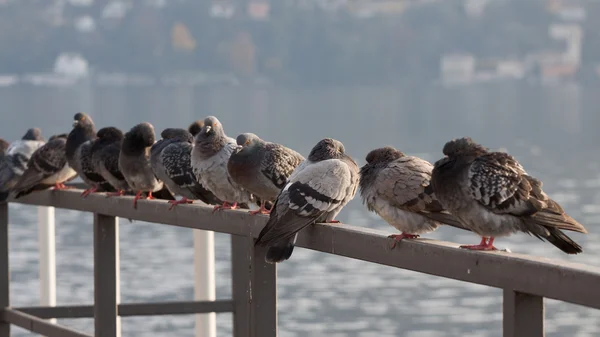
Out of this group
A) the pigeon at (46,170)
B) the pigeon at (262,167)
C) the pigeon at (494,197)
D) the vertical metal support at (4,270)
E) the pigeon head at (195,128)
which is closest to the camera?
the pigeon at (494,197)

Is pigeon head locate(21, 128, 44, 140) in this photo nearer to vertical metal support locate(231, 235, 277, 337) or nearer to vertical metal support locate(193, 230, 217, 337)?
vertical metal support locate(193, 230, 217, 337)

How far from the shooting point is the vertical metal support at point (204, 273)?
31.8 ft

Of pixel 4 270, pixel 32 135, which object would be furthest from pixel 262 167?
pixel 32 135

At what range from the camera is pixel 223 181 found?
8953mm

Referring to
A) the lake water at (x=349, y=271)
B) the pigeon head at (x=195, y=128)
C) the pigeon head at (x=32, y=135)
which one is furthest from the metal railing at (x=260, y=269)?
the lake water at (x=349, y=271)

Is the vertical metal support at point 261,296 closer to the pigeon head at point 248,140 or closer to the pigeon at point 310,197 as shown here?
the pigeon at point 310,197

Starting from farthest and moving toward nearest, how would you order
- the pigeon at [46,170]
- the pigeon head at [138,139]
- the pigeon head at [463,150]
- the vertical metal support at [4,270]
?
1. the pigeon at [46,170]
2. the pigeon head at [138,139]
3. the vertical metal support at [4,270]
4. the pigeon head at [463,150]

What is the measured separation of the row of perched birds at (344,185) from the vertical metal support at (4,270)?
294 mm

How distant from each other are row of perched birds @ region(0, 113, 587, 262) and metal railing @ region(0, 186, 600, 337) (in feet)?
→ 0.42

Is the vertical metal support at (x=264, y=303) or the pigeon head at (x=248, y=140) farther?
the pigeon head at (x=248, y=140)

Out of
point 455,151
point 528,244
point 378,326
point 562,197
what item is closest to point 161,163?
point 455,151

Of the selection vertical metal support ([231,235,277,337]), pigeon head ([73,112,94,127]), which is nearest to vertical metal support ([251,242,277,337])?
vertical metal support ([231,235,277,337])

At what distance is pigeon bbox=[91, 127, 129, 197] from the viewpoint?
421 inches

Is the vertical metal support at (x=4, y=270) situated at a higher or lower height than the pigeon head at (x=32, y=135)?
lower
